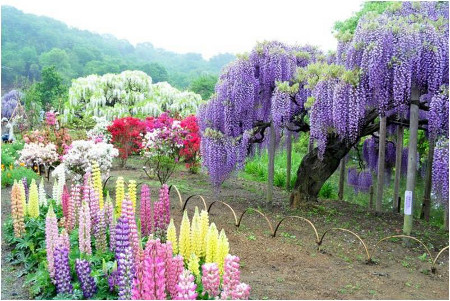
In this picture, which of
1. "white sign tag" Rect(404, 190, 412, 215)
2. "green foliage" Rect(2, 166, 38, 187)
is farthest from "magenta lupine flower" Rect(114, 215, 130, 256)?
"green foliage" Rect(2, 166, 38, 187)

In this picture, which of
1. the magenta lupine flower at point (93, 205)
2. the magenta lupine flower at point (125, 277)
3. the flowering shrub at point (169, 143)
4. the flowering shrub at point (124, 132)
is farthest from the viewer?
the flowering shrub at point (124, 132)

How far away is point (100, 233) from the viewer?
13.9ft

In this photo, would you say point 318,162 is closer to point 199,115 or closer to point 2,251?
point 199,115

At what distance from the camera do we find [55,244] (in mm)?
3723

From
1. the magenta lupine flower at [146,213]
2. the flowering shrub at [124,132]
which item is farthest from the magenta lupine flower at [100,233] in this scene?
the flowering shrub at [124,132]

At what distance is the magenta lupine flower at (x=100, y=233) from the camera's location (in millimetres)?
4218

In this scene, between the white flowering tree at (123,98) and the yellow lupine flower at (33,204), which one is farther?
the white flowering tree at (123,98)

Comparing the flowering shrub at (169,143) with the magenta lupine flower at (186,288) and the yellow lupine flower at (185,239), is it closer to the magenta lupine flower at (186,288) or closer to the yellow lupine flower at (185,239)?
the yellow lupine flower at (185,239)

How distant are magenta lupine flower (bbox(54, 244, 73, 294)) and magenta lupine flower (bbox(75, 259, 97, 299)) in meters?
0.10

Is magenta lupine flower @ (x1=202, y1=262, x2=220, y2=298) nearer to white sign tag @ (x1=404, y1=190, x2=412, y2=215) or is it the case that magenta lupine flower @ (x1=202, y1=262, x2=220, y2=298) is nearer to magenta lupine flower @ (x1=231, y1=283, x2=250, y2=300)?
magenta lupine flower @ (x1=231, y1=283, x2=250, y2=300)

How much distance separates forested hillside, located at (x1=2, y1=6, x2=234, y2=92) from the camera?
37.5 m

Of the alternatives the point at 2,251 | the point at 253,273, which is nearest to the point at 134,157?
the point at 2,251

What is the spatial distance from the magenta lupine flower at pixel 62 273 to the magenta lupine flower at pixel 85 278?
10cm

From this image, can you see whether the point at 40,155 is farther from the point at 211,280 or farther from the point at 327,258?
the point at 211,280
